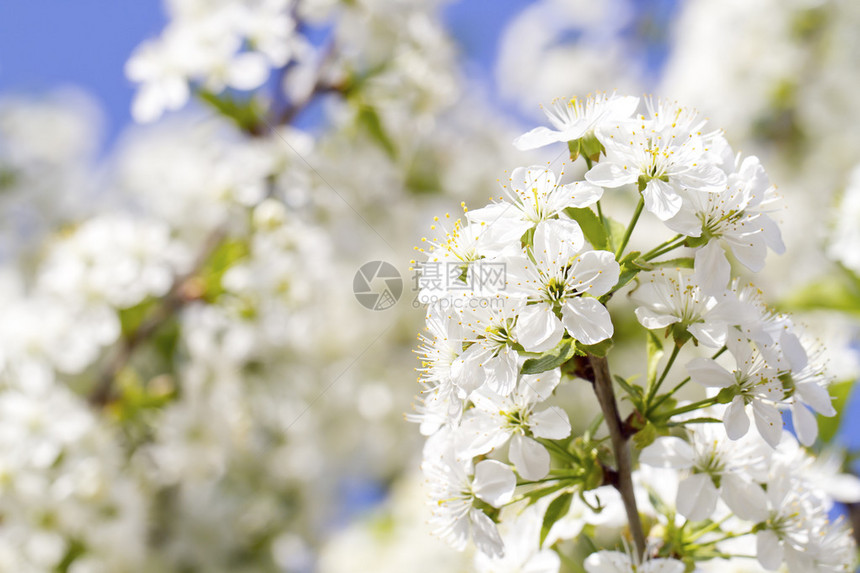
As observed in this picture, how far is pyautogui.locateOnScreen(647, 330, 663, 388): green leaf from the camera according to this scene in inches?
32.6

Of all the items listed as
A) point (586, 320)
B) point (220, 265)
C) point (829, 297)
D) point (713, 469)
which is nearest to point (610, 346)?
point (586, 320)

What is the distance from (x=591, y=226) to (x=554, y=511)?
0.31 metres

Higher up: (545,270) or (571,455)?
(545,270)

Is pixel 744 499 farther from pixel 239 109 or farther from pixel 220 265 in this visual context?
pixel 239 109

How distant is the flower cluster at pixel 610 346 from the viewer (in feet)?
2.42

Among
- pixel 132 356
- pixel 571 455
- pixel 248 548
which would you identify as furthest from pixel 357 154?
pixel 571 455

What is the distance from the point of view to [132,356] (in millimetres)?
2168

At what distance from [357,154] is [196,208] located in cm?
56

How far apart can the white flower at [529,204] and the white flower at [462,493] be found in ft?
0.78

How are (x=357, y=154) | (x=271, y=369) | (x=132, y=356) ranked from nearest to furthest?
(x=132, y=356)
(x=271, y=369)
(x=357, y=154)

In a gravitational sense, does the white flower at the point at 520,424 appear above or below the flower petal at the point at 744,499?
above

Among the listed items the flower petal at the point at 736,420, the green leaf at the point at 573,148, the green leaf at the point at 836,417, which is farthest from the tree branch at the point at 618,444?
the green leaf at the point at 836,417

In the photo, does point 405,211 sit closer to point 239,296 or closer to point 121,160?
point 239,296

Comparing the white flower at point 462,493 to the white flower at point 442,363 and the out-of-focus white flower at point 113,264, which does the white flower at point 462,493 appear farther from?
the out-of-focus white flower at point 113,264
